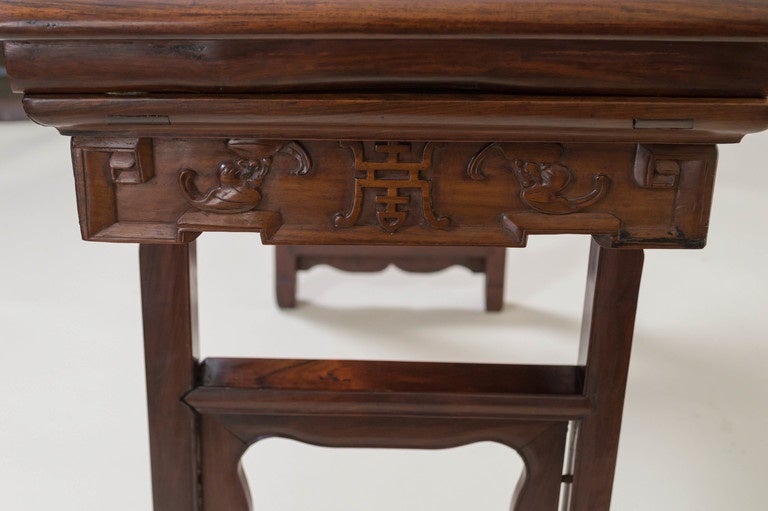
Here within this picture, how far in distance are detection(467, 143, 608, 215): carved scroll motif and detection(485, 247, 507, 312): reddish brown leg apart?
50.1 inches

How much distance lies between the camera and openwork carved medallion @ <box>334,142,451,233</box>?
1002mm

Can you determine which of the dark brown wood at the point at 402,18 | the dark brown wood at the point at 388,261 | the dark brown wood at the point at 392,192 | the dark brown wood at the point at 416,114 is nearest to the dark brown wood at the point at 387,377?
the dark brown wood at the point at 392,192

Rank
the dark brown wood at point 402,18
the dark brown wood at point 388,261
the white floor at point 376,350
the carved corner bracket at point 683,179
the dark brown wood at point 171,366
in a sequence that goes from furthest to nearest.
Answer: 1. the dark brown wood at point 388,261
2. the white floor at point 376,350
3. the dark brown wood at point 171,366
4. the carved corner bracket at point 683,179
5. the dark brown wood at point 402,18

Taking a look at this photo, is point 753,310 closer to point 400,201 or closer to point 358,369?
point 358,369

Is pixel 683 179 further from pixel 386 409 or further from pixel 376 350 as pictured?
pixel 376 350

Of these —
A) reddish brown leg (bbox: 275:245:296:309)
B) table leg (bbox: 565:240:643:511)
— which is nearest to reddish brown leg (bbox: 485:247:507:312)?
reddish brown leg (bbox: 275:245:296:309)

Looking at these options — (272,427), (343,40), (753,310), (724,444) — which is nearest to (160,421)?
(272,427)

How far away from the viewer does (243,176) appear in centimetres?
101

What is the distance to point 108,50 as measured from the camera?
898mm

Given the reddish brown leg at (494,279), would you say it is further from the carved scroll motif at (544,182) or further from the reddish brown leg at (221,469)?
the carved scroll motif at (544,182)

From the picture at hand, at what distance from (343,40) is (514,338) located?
1457 mm

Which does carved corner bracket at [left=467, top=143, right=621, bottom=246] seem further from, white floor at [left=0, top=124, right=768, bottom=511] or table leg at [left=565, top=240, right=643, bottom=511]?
white floor at [left=0, top=124, right=768, bottom=511]

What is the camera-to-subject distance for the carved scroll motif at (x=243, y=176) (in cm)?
100

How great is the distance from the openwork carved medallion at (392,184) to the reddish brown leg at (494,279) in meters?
1.29
